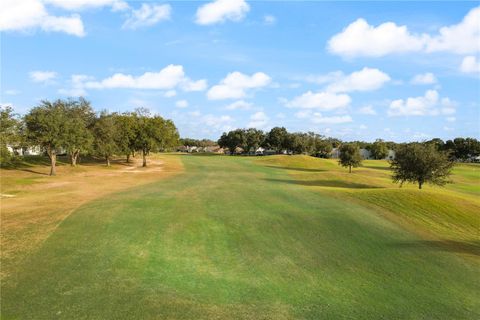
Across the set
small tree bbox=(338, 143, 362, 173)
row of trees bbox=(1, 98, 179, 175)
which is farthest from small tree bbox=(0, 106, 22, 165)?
small tree bbox=(338, 143, 362, 173)

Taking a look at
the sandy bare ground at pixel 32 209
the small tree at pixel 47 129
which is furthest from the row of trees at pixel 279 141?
the sandy bare ground at pixel 32 209

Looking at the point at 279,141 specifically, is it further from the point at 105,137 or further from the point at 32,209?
the point at 32,209

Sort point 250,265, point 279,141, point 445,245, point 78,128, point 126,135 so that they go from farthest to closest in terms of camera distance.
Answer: point 279,141, point 126,135, point 78,128, point 445,245, point 250,265

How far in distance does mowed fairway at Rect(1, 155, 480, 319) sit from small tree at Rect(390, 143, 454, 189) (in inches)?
655

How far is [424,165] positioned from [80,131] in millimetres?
51301

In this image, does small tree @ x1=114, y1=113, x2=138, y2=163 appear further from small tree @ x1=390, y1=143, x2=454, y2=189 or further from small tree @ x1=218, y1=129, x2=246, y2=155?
small tree @ x1=218, y1=129, x2=246, y2=155

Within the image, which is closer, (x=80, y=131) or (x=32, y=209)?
(x=32, y=209)

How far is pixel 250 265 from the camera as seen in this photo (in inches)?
578

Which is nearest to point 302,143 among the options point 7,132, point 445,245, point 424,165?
point 424,165

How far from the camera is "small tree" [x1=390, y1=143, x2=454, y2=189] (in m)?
42.1

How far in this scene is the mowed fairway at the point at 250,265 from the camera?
10859mm

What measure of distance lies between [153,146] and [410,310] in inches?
2511

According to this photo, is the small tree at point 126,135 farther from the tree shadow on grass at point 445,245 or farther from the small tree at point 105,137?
the tree shadow on grass at point 445,245

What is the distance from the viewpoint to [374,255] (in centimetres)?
1633
